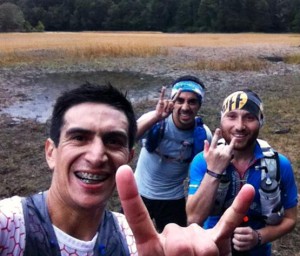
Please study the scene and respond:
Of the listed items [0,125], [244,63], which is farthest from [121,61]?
[0,125]

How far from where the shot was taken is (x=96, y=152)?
210 centimetres

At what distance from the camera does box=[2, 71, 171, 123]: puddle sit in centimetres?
1656

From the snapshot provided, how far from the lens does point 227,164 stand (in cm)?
317

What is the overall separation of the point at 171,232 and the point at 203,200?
4.88ft

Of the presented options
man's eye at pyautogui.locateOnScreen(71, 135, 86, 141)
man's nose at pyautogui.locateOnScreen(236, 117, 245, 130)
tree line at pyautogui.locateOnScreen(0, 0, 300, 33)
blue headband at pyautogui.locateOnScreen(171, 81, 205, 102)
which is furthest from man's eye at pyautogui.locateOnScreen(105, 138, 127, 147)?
tree line at pyautogui.locateOnScreen(0, 0, 300, 33)

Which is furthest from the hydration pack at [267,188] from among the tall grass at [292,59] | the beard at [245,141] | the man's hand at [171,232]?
the tall grass at [292,59]

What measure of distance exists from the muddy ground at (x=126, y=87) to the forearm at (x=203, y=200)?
3.29m

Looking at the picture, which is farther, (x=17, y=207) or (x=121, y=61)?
(x=121, y=61)

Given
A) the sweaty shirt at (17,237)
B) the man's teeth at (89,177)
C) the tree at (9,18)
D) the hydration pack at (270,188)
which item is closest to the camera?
the sweaty shirt at (17,237)

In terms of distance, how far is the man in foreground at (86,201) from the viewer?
176 centimetres

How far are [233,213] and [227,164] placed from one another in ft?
4.67

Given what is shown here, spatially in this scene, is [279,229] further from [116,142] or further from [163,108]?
[116,142]

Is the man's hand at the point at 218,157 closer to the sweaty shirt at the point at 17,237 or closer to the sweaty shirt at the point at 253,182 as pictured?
the sweaty shirt at the point at 253,182

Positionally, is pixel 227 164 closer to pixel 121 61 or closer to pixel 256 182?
pixel 256 182
